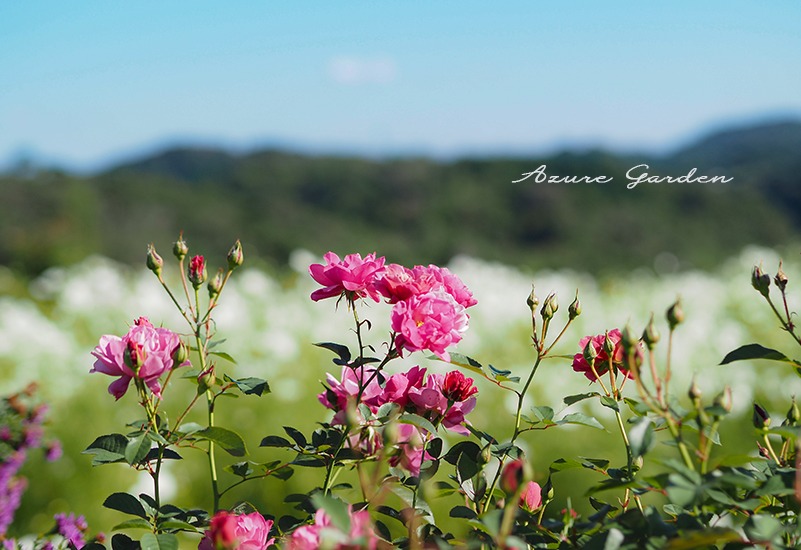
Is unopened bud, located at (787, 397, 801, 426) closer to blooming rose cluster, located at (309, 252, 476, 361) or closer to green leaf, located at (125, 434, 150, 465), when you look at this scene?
blooming rose cluster, located at (309, 252, 476, 361)

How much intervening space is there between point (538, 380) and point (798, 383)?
138cm

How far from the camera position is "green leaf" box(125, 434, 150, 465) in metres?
0.73

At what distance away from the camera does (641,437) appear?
2.12 ft

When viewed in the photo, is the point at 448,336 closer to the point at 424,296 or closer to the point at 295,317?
the point at 424,296

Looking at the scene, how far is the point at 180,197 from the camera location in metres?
22.6

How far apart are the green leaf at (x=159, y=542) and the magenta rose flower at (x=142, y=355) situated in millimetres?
146

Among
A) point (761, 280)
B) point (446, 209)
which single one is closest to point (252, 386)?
point (761, 280)

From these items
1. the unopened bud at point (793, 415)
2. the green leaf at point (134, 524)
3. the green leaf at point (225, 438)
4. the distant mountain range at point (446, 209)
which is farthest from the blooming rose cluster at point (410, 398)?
the distant mountain range at point (446, 209)

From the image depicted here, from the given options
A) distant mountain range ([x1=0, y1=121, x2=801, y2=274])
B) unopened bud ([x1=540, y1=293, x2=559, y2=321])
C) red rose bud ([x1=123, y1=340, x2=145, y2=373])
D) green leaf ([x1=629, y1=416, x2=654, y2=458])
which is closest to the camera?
green leaf ([x1=629, y1=416, x2=654, y2=458])

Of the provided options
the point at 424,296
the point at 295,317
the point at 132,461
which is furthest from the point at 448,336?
the point at 295,317

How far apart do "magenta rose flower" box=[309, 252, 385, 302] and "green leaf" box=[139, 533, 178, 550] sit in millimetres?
272

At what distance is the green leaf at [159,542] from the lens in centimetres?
70

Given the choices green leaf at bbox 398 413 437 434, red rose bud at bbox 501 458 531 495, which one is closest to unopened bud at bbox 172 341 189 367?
green leaf at bbox 398 413 437 434

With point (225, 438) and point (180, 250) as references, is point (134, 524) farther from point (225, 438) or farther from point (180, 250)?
point (180, 250)
